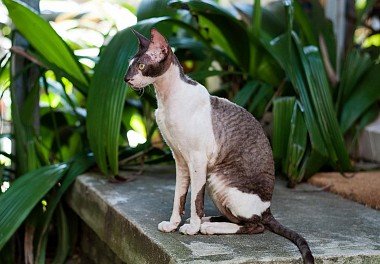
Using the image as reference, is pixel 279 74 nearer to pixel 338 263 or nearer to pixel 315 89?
pixel 315 89

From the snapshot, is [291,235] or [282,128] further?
[282,128]

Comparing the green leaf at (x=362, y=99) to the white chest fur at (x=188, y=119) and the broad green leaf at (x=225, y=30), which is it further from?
the white chest fur at (x=188, y=119)

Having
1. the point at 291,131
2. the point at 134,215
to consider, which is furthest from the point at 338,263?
the point at 291,131

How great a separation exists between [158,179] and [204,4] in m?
0.64

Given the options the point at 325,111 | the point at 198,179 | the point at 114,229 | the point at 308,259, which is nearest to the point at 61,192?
the point at 114,229

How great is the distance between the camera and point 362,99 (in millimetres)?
2578

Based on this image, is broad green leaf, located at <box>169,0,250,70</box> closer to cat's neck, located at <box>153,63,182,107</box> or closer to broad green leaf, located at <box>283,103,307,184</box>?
broad green leaf, located at <box>283,103,307,184</box>

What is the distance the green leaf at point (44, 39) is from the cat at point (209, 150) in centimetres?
84

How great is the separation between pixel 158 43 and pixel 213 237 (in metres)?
0.47

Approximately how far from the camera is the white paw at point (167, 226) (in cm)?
156

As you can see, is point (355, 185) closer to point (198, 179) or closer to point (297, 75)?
point (297, 75)

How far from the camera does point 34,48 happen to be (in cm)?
242

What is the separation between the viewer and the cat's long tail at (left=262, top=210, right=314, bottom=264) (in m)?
1.38

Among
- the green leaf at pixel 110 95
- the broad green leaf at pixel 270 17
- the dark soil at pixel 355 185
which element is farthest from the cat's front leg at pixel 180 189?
the broad green leaf at pixel 270 17
